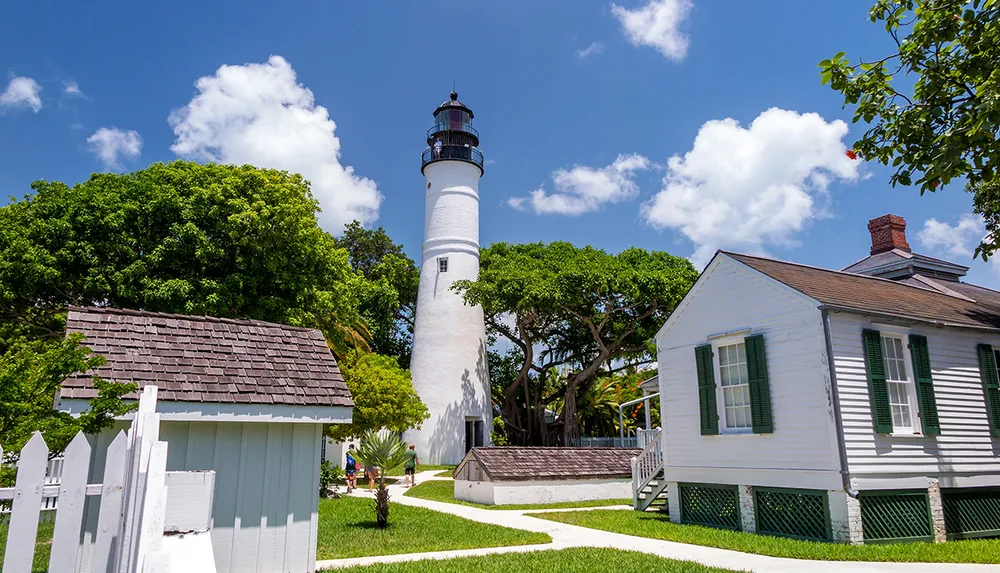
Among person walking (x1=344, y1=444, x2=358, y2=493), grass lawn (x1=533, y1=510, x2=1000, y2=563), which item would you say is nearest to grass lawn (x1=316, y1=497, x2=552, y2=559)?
grass lawn (x1=533, y1=510, x2=1000, y2=563)

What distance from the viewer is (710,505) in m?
14.1

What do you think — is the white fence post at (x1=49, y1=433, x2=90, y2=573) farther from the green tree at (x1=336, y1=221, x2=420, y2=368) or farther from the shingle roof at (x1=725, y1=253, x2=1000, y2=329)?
the green tree at (x1=336, y1=221, x2=420, y2=368)

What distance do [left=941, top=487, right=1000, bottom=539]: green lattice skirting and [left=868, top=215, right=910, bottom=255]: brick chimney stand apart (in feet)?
34.8

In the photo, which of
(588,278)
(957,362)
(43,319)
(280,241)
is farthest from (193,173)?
(957,362)

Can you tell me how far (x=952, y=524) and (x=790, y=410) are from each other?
3912 millimetres

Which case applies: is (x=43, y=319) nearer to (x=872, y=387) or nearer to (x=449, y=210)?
(x=449, y=210)

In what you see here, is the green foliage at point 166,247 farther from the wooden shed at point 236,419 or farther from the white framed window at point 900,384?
the white framed window at point 900,384

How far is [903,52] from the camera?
7.45 m

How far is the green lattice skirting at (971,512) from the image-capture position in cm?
1260

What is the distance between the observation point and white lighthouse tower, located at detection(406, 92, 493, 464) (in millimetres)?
31828

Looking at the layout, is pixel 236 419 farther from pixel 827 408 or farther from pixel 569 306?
pixel 569 306

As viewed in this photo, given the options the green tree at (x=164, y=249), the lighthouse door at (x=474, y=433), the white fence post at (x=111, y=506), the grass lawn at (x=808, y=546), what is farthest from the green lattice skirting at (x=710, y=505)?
the lighthouse door at (x=474, y=433)

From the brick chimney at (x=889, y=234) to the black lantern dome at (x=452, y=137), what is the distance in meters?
19.1

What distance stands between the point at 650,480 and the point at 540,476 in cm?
329
